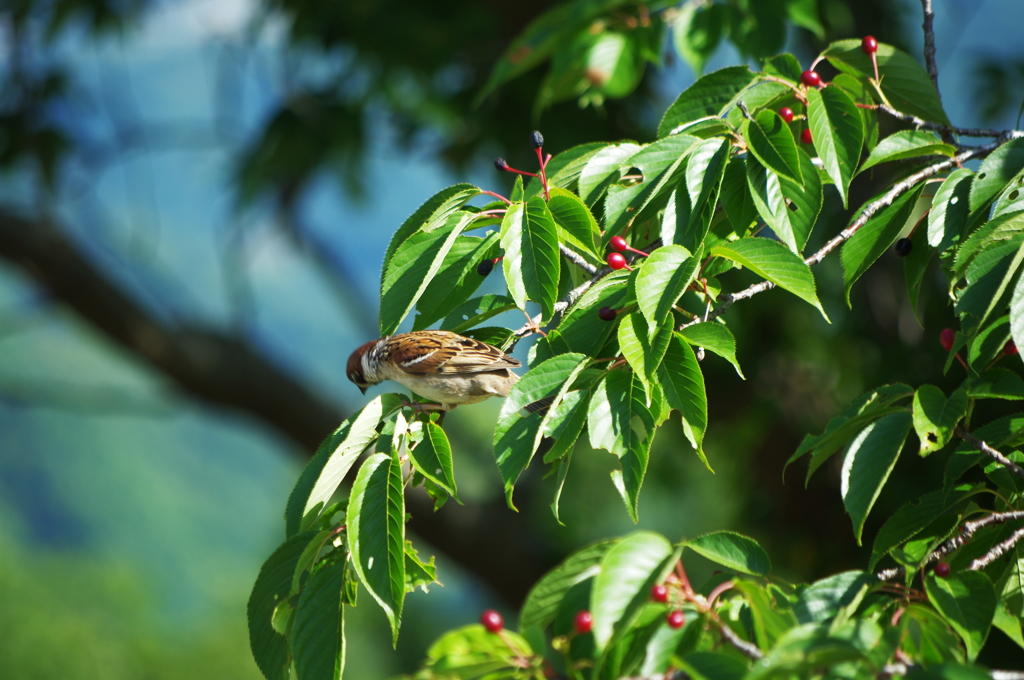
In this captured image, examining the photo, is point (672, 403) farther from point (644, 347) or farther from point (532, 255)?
point (532, 255)

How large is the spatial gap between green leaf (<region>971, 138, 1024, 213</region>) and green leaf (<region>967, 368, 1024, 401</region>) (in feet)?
0.94

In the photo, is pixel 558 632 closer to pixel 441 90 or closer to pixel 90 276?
pixel 441 90

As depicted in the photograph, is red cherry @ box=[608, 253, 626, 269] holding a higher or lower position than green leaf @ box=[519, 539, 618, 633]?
higher

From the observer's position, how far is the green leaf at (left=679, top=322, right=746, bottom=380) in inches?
49.8

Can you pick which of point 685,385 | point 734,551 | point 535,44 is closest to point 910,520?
point 734,551

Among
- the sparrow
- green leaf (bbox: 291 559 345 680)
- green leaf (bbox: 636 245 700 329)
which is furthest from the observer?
the sparrow

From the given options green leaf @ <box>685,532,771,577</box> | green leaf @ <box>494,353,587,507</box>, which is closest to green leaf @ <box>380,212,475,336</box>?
green leaf @ <box>494,353,587,507</box>

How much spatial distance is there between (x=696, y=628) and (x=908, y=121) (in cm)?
123

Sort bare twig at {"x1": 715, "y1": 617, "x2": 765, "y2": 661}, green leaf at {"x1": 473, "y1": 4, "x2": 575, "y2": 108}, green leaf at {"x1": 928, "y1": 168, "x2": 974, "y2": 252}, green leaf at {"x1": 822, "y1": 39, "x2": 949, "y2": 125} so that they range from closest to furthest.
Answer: bare twig at {"x1": 715, "y1": 617, "x2": 765, "y2": 661} → green leaf at {"x1": 928, "y1": 168, "x2": 974, "y2": 252} → green leaf at {"x1": 822, "y1": 39, "x2": 949, "y2": 125} → green leaf at {"x1": 473, "y1": 4, "x2": 575, "y2": 108}

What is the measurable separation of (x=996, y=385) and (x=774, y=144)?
21.1 inches

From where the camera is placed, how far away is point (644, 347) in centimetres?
120

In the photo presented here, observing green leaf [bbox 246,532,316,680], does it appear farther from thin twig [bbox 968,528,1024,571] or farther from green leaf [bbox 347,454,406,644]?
thin twig [bbox 968,528,1024,571]

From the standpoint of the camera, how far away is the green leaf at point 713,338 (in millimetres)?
1266

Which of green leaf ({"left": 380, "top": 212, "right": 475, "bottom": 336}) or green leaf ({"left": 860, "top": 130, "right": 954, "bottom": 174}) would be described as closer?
green leaf ({"left": 380, "top": 212, "right": 475, "bottom": 336})
